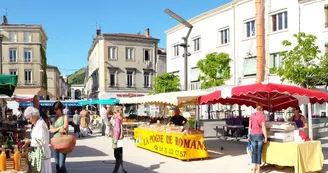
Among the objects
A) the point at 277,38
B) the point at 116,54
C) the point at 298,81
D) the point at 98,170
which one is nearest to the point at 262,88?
the point at 98,170

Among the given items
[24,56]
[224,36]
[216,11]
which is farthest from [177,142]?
[24,56]

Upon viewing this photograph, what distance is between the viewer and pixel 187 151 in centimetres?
1181

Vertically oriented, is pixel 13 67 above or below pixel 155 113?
above

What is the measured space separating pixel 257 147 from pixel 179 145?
115 inches

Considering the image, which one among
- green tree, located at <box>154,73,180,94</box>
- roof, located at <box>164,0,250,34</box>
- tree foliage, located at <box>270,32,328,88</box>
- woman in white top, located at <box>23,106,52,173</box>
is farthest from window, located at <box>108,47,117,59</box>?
woman in white top, located at <box>23,106,52,173</box>

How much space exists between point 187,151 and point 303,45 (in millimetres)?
11916

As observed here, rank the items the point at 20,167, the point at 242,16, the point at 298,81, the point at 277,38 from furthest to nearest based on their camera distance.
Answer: the point at 242,16, the point at 277,38, the point at 298,81, the point at 20,167

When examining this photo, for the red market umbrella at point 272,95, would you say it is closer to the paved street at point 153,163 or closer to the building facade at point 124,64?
the paved street at point 153,163

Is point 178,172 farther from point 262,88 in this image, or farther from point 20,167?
point 20,167

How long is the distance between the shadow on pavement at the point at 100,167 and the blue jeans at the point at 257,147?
2.61 meters

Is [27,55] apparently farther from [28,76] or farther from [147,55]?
[147,55]

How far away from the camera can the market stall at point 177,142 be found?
39.0 ft

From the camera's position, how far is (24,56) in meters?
59.8

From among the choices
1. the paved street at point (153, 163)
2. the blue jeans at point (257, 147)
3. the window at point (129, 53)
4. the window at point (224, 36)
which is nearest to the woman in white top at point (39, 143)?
the paved street at point (153, 163)
